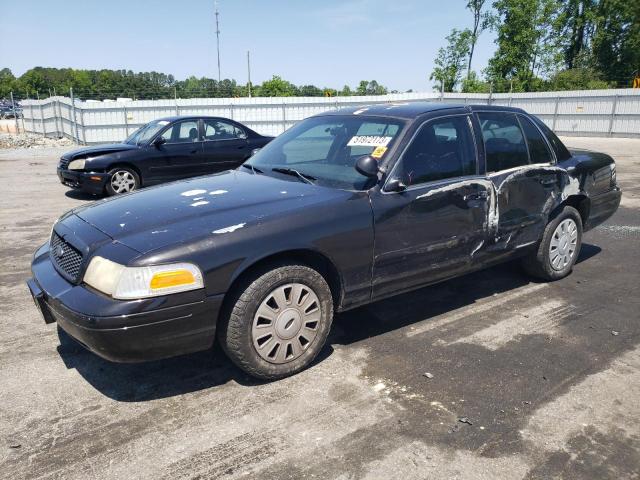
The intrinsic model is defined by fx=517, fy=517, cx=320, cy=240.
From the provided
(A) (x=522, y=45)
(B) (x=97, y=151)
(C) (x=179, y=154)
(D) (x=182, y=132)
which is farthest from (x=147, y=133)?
(A) (x=522, y=45)

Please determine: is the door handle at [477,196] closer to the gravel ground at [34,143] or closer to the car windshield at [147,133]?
the car windshield at [147,133]

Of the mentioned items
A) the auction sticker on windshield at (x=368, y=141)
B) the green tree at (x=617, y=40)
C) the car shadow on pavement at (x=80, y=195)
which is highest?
the green tree at (x=617, y=40)

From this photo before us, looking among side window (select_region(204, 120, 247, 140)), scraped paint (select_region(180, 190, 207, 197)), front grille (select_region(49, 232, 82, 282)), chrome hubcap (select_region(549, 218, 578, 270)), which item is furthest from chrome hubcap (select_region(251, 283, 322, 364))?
side window (select_region(204, 120, 247, 140))

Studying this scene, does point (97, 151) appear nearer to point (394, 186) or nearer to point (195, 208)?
point (195, 208)

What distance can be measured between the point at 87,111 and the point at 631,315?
2006cm

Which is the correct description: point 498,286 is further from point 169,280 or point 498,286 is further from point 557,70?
point 557,70

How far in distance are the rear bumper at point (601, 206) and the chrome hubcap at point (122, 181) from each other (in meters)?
7.52

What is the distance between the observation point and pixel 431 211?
3.75m

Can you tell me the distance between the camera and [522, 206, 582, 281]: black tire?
15.8 feet

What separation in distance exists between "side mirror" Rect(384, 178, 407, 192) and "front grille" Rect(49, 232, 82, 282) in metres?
1.99

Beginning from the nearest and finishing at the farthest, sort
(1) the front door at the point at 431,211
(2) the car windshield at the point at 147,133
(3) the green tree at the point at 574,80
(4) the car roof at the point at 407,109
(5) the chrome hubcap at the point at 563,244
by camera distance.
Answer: (1) the front door at the point at 431,211
(4) the car roof at the point at 407,109
(5) the chrome hubcap at the point at 563,244
(2) the car windshield at the point at 147,133
(3) the green tree at the point at 574,80

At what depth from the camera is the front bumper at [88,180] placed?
930cm

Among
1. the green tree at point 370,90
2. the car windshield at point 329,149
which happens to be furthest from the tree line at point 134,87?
the car windshield at point 329,149

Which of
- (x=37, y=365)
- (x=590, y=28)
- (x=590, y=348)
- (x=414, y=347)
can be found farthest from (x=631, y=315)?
(x=590, y=28)
